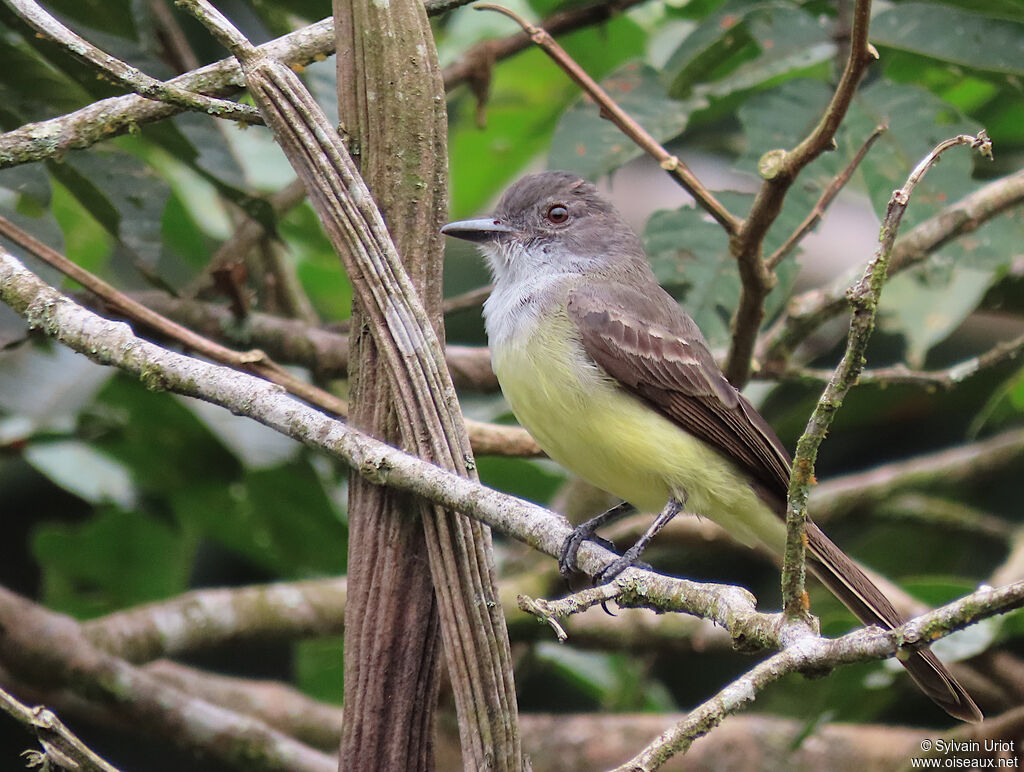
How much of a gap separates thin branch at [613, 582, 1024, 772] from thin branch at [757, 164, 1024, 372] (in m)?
2.31

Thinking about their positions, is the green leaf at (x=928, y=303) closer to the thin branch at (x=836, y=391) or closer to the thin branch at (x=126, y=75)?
the thin branch at (x=836, y=391)

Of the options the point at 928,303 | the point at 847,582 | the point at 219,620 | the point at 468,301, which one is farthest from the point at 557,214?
the point at 219,620

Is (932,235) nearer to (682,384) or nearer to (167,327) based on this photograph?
(682,384)

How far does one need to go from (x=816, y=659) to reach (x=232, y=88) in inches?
73.3

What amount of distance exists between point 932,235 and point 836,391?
240 centimetres

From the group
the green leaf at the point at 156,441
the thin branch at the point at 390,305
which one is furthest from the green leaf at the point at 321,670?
the thin branch at the point at 390,305

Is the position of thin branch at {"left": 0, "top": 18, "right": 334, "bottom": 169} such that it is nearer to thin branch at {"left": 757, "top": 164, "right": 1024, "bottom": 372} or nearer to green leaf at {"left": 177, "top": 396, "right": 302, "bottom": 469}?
green leaf at {"left": 177, "top": 396, "right": 302, "bottom": 469}

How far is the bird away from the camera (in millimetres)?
3244

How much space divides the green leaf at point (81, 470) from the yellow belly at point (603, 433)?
1665mm

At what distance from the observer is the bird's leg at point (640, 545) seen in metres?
2.44

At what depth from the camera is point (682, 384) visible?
11.2 ft

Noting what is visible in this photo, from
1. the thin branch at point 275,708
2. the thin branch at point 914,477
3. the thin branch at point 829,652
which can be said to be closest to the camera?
the thin branch at point 829,652

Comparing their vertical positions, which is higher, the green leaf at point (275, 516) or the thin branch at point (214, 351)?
the green leaf at point (275, 516)

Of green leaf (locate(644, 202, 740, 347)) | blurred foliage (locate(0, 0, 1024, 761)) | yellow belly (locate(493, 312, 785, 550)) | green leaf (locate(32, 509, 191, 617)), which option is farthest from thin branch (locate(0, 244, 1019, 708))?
green leaf (locate(32, 509, 191, 617))
